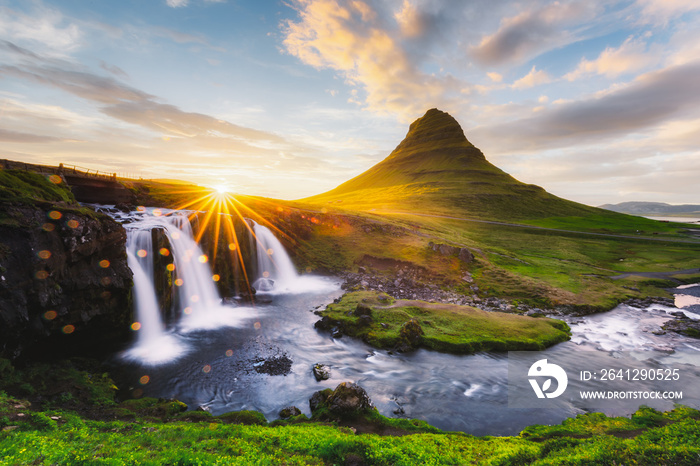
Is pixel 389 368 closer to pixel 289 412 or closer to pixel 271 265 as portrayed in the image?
pixel 289 412

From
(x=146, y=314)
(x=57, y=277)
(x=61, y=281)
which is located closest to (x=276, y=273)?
(x=146, y=314)

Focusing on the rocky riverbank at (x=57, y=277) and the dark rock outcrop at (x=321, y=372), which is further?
the dark rock outcrop at (x=321, y=372)

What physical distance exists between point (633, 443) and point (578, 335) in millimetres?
20944

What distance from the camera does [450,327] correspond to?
2770cm

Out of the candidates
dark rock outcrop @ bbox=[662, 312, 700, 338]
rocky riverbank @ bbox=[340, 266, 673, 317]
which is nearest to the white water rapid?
rocky riverbank @ bbox=[340, 266, 673, 317]

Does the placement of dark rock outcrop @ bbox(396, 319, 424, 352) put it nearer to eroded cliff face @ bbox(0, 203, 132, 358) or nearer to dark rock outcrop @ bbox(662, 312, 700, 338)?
eroded cliff face @ bbox(0, 203, 132, 358)

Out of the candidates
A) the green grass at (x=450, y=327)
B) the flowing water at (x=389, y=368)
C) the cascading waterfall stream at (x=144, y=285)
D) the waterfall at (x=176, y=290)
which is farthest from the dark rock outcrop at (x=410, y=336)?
the cascading waterfall stream at (x=144, y=285)

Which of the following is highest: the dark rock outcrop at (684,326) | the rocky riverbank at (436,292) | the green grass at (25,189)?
the green grass at (25,189)

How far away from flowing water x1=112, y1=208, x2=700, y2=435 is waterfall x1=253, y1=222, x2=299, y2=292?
10831 mm

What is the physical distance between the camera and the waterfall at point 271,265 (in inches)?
1736

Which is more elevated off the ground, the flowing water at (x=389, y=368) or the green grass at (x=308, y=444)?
the green grass at (x=308, y=444)

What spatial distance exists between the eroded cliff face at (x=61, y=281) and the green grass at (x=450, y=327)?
1944 centimetres

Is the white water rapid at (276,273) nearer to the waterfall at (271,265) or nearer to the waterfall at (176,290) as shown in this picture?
the waterfall at (271,265)

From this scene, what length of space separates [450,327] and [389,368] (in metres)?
8.67
